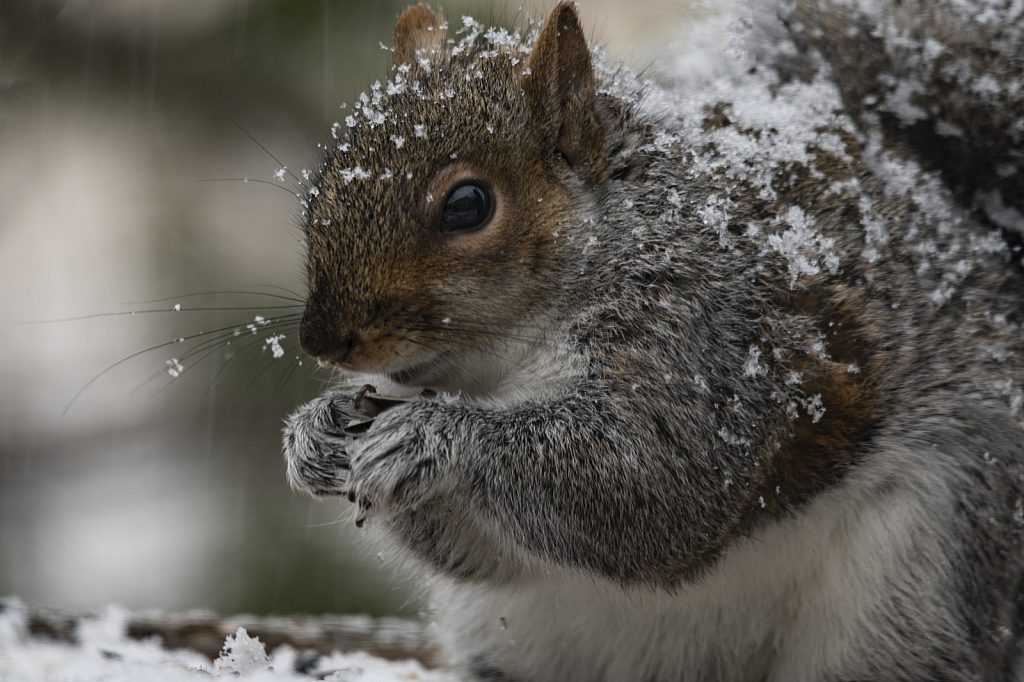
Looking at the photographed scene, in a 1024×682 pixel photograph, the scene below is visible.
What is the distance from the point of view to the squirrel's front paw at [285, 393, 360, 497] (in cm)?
142

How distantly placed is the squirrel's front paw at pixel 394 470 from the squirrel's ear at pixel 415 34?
0.71 meters

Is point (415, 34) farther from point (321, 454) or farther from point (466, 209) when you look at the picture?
point (321, 454)

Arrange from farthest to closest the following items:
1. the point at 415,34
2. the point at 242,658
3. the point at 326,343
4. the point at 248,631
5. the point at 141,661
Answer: the point at 248,631
the point at 141,661
the point at 415,34
the point at 242,658
the point at 326,343

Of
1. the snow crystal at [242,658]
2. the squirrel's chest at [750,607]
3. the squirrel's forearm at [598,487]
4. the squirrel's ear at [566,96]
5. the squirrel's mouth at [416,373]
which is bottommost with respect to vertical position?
the snow crystal at [242,658]

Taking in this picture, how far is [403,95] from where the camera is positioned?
153cm

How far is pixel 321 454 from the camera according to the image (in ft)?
4.67

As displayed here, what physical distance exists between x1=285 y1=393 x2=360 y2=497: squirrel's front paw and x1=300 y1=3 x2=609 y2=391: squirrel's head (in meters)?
0.12

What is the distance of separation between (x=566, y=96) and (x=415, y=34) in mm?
396

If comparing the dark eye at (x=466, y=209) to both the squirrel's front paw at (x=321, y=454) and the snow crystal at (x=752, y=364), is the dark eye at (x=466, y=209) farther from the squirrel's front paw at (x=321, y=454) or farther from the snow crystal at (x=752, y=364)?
the snow crystal at (x=752, y=364)

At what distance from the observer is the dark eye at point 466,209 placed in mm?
1414

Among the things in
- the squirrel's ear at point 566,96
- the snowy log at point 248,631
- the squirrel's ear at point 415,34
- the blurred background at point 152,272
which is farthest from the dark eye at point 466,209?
the blurred background at point 152,272

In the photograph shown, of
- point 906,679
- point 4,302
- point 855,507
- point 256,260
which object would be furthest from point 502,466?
point 4,302

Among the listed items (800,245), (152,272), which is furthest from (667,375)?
(152,272)

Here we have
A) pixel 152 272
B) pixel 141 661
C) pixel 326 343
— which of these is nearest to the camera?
pixel 326 343
